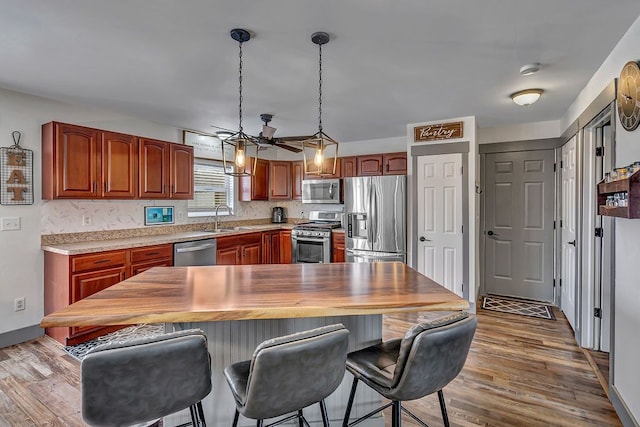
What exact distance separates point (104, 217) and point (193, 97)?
175cm

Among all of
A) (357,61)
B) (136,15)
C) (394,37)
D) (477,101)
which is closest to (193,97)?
(136,15)

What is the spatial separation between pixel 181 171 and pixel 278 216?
2301 mm

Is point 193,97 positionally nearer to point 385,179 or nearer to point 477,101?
point 385,179

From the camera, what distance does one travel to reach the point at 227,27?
2.00m

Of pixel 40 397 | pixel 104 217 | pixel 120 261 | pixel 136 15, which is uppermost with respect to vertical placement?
pixel 136 15

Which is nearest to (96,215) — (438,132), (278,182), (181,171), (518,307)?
(181,171)

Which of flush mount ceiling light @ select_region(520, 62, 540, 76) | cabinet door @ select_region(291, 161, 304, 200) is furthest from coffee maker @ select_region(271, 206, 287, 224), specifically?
flush mount ceiling light @ select_region(520, 62, 540, 76)

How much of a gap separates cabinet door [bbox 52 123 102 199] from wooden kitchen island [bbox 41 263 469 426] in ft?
6.04

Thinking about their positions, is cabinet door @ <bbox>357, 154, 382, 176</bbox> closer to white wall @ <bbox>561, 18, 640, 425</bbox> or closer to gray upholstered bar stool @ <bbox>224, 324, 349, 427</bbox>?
Answer: white wall @ <bbox>561, 18, 640, 425</bbox>

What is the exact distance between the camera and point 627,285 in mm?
1941

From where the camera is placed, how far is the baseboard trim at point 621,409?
1846 mm

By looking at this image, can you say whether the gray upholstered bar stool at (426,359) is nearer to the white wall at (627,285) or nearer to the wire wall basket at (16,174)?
the white wall at (627,285)

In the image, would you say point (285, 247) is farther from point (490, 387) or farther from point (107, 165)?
point (490, 387)

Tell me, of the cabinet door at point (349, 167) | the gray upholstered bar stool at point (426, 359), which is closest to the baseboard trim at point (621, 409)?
the gray upholstered bar stool at point (426, 359)
